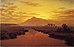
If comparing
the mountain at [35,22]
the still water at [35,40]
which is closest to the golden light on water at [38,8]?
the mountain at [35,22]

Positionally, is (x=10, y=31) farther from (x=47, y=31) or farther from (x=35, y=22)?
(x=47, y=31)

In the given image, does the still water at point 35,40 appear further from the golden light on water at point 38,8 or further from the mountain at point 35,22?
the golden light on water at point 38,8

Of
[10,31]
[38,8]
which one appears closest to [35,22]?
[38,8]

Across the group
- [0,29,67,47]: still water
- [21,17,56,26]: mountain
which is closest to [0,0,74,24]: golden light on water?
[21,17,56,26]: mountain

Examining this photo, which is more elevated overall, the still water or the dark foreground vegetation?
the dark foreground vegetation

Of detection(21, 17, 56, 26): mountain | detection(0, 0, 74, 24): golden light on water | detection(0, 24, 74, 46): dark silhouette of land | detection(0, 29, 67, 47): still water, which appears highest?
detection(0, 0, 74, 24): golden light on water

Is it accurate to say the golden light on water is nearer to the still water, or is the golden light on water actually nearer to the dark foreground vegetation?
the dark foreground vegetation

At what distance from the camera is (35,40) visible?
3824mm

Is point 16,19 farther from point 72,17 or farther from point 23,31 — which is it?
point 72,17

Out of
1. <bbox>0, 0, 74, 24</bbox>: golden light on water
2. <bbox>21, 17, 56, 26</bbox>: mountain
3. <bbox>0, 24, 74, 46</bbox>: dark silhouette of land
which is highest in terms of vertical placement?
<bbox>0, 0, 74, 24</bbox>: golden light on water

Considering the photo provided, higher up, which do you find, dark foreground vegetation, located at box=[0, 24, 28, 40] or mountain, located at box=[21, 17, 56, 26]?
mountain, located at box=[21, 17, 56, 26]

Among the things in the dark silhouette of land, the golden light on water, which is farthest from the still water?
the golden light on water

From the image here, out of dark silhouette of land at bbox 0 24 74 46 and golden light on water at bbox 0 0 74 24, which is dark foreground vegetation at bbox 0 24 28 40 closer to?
dark silhouette of land at bbox 0 24 74 46

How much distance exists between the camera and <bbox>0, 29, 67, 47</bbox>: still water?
3.81 meters
